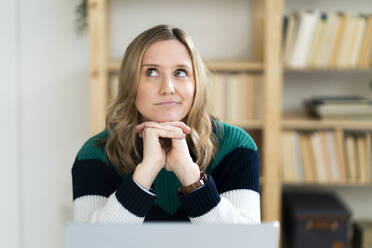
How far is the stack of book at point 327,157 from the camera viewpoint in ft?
7.55

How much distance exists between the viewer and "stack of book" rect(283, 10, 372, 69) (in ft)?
7.29

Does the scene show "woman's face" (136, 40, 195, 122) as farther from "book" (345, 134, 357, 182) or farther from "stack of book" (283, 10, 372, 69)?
"book" (345, 134, 357, 182)

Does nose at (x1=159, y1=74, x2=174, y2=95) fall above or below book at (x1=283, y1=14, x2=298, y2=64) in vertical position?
below

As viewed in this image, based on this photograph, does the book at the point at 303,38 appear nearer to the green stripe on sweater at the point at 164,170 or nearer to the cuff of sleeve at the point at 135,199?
the green stripe on sweater at the point at 164,170

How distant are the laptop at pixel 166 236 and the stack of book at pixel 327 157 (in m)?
Result: 1.73

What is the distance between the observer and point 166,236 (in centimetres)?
64

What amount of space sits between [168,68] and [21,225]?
206 centimetres

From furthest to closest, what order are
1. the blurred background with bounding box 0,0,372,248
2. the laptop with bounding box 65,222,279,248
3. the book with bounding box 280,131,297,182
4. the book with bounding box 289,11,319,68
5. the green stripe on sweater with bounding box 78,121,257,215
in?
the blurred background with bounding box 0,0,372,248, the book with bounding box 280,131,297,182, the book with bounding box 289,11,319,68, the green stripe on sweater with bounding box 78,121,257,215, the laptop with bounding box 65,222,279,248

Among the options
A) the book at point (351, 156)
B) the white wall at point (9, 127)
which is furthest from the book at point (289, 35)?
the white wall at point (9, 127)

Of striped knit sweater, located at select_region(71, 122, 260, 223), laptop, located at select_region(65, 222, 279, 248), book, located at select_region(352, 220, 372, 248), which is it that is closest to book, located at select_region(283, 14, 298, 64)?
book, located at select_region(352, 220, 372, 248)

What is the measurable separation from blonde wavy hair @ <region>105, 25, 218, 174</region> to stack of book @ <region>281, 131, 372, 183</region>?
1219 millimetres

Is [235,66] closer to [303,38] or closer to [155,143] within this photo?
[303,38]

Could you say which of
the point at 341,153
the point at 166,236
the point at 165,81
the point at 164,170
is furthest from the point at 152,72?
the point at 341,153

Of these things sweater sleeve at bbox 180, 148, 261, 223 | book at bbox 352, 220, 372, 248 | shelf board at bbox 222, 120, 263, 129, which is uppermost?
shelf board at bbox 222, 120, 263, 129
